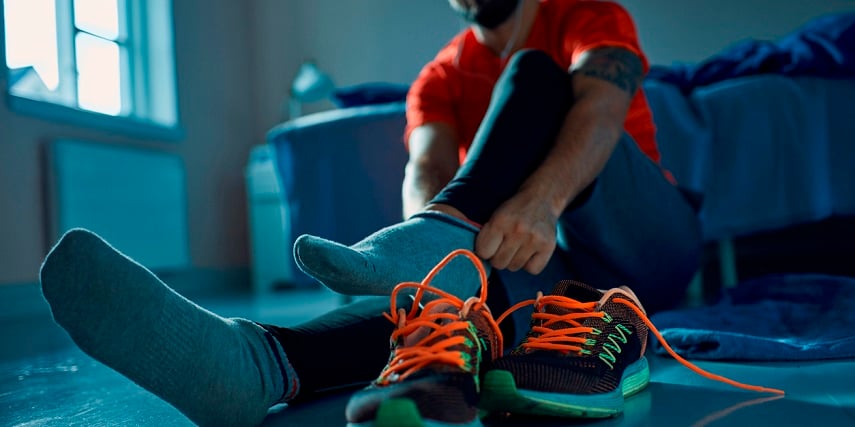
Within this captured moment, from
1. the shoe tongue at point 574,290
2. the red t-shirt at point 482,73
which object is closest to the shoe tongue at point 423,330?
the shoe tongue at point 574,290

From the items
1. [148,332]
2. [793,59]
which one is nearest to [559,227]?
[148,332]

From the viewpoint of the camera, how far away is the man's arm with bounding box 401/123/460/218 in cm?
103

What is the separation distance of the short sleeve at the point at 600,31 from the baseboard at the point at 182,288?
6.03 feet

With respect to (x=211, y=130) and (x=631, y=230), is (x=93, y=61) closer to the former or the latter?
(x=211, y=130)

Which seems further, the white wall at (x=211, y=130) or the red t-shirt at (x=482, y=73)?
the white wall at (x=211, y=130)

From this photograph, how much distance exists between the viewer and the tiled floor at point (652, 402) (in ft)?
1.81

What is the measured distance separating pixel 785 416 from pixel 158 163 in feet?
9.08

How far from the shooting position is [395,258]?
0.63m

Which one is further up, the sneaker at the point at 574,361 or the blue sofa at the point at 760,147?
the blue sofa at the point at 760,147

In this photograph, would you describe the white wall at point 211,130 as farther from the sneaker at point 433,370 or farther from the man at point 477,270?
the sneaker at point 433,370

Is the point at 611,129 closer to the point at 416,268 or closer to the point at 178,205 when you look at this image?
the point at 416,268

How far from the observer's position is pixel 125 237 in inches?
106

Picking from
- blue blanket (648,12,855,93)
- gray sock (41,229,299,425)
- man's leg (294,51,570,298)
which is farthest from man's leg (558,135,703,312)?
blue blanket (648,12,855,93)

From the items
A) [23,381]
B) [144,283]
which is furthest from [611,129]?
[23,381]
